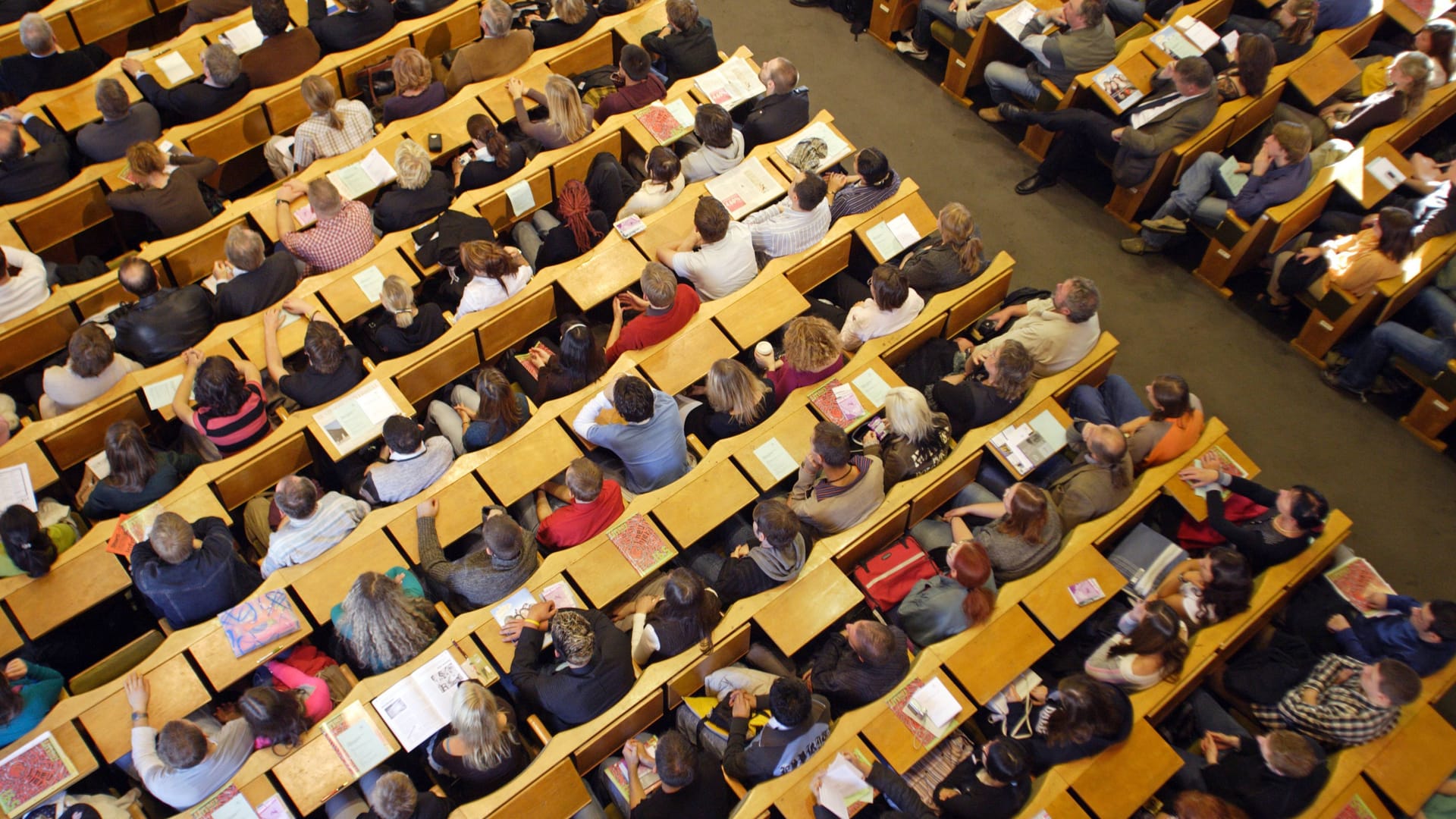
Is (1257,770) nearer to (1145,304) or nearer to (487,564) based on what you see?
(1145,304)

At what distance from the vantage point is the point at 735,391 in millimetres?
5832

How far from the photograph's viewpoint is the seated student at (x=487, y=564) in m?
5.21

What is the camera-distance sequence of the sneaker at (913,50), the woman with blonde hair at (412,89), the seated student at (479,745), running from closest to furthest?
the seated student at (479,745) < the woman with blonde hair at (412,89) < the sneaker at (913,50)

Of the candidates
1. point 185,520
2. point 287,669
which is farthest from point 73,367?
point 287,669

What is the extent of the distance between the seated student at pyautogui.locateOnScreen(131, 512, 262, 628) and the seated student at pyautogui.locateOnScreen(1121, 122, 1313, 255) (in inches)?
242

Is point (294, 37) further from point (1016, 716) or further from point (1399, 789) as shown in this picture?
point (1399, 789)

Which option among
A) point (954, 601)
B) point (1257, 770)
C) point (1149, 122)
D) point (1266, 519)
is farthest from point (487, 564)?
point (1149, 122)

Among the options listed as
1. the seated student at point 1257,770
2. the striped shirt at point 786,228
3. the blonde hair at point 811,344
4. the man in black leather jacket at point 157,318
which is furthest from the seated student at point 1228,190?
the man in black leather jacket at point 157,318

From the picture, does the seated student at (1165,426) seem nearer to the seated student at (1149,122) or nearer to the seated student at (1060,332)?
the seated student at (1060,332)

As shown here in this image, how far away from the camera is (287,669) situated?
5.21 m

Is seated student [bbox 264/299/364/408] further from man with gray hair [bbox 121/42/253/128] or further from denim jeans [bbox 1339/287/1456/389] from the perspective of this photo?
denim jeans [bbox 1339/287/1456/389]

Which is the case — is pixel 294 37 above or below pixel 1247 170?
above

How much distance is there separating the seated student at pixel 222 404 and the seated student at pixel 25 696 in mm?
1359

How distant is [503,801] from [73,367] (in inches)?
131
